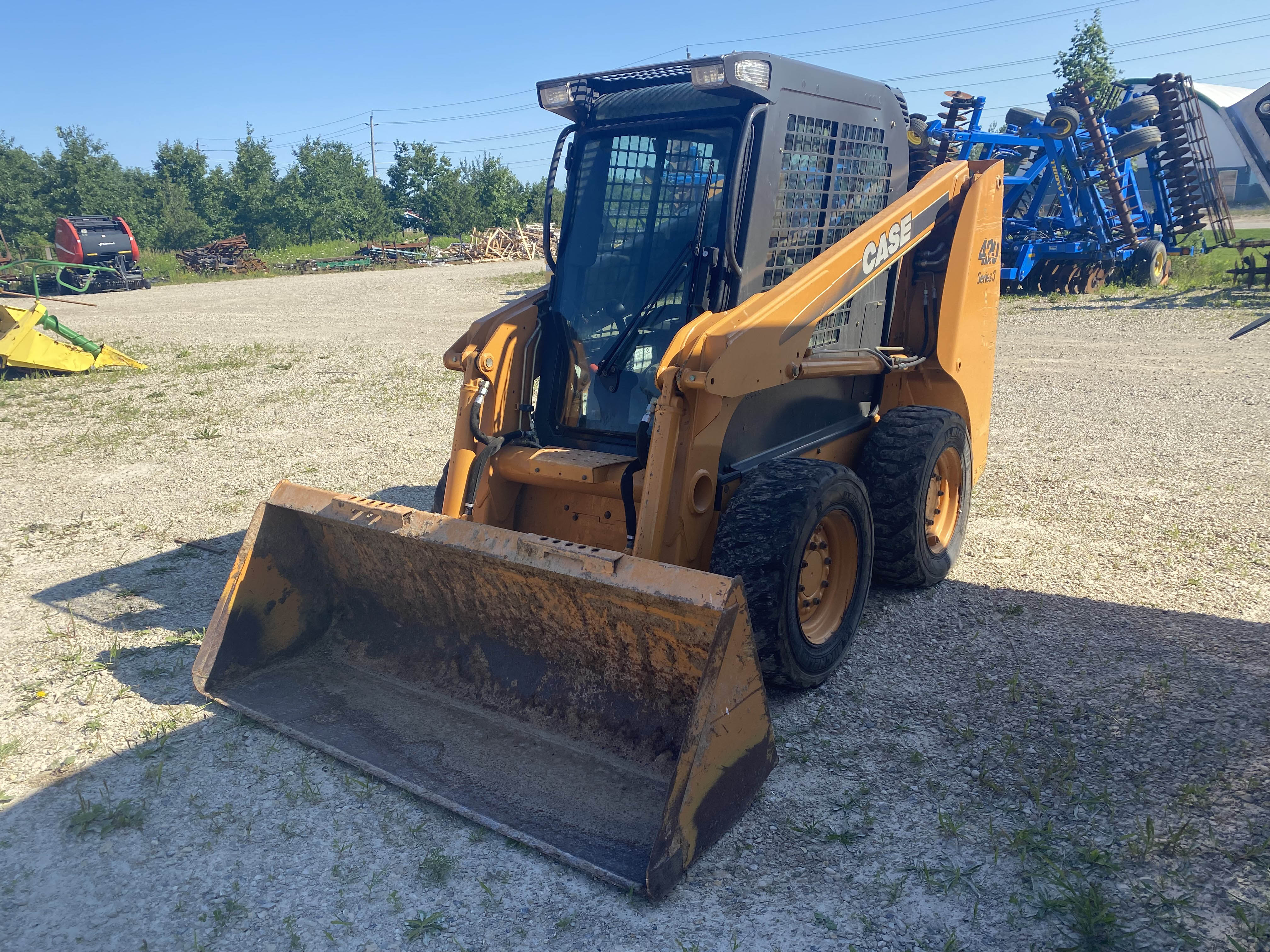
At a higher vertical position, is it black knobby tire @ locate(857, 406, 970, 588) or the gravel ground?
black knobby tire @ locate(857, 406, 970, 588)

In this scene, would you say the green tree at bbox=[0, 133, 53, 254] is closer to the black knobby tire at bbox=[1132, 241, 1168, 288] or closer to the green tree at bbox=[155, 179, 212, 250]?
the green tree at bbox=[155, 179, 212, 250]

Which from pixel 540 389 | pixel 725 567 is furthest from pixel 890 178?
pixel 725 567

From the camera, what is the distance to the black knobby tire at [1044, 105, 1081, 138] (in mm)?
15852

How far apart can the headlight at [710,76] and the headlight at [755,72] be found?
2cm

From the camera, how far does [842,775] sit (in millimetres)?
3340

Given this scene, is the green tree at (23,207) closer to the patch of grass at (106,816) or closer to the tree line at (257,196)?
the tree line at (257,196)

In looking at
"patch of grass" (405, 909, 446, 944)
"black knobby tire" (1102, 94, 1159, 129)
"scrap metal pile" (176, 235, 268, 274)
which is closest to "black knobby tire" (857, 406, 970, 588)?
"patch of grass" (405, 909, 446, 944)

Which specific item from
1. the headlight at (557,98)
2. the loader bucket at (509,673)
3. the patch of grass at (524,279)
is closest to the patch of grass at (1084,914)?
the loader bucket at (509,673)

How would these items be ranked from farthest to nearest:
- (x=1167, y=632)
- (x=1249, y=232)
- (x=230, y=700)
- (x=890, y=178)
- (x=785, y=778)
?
1. (x=1249, y=232)
2. (x=890, y=178)
3. (x=1167, y=632)
4. (x=230, y=700)
5. (x=785, y=778)

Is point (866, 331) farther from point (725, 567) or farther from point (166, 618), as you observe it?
point (166, 618)

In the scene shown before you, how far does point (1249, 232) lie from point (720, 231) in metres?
39.8

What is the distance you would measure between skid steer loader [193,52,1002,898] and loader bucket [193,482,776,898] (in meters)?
0.01

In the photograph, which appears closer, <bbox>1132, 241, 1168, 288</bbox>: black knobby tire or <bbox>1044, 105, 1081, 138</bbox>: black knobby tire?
<bbox>1044, 105, 1081, 138</bbox>: black knobby tire

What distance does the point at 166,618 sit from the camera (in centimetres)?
493
